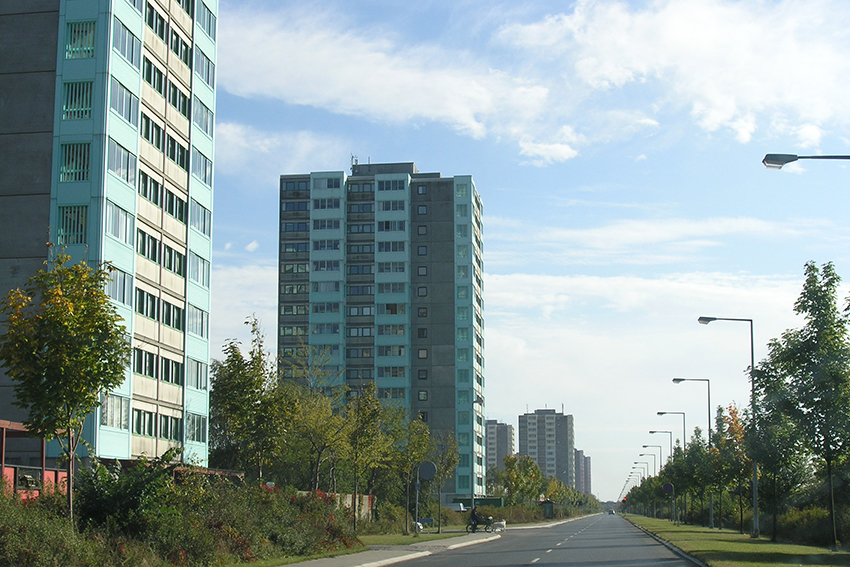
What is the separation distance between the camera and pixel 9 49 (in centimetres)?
4825

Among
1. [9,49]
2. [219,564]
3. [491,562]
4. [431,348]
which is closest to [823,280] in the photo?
[491,562]

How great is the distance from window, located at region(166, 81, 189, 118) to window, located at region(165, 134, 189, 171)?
2.27 metres

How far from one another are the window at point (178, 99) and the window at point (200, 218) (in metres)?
5.94

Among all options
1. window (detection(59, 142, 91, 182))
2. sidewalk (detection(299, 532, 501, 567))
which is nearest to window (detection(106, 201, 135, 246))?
window (detection(59, 142, 91, 182))

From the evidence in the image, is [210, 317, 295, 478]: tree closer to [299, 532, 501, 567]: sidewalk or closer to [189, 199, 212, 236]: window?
[299, 532, 501, 567]: sidewalk

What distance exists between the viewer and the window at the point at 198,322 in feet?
190

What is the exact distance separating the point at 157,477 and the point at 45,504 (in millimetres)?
2649

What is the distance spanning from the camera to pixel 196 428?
57750mm

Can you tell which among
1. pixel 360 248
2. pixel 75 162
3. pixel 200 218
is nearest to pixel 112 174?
pixel 75 162

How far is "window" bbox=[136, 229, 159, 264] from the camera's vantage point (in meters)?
50.5

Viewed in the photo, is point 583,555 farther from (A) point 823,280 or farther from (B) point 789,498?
(B) point 789,498

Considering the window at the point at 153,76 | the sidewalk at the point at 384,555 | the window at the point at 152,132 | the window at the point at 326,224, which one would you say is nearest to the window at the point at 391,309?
the window at the point at 326,224

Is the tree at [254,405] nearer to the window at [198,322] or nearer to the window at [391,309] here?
the window at [198,322]

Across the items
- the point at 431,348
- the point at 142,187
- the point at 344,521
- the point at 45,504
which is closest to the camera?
the point at 45,504
